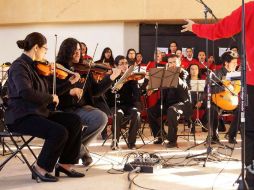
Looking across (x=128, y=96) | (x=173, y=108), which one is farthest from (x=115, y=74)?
(x=173, y=108)

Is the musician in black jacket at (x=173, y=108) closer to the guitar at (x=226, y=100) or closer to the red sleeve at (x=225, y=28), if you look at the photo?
the guitar at (x=226, y=100)

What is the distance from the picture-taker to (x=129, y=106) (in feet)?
21.5

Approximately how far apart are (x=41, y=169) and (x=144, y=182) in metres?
0.92

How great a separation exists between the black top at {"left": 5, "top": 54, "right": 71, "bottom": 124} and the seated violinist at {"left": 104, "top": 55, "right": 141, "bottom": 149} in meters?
2.31

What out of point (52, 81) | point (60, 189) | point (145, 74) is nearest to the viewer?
point (60, 189)

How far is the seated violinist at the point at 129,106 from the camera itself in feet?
20.8

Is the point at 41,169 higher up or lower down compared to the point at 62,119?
lower down

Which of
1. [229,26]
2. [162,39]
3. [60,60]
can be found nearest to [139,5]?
[162,39]

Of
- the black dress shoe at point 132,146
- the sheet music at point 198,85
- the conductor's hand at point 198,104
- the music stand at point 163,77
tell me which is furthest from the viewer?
the conductor's hand at point 198,104

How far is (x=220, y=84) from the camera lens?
609 centimetres

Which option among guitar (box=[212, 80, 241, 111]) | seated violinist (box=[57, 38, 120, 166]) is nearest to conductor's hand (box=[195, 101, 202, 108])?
guitar (box=[212, 80, 241, 111])

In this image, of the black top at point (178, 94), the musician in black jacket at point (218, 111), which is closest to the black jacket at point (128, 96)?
the black top at point (178, 94)

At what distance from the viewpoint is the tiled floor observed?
3930mm

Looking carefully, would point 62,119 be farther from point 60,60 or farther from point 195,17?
point 195,17
